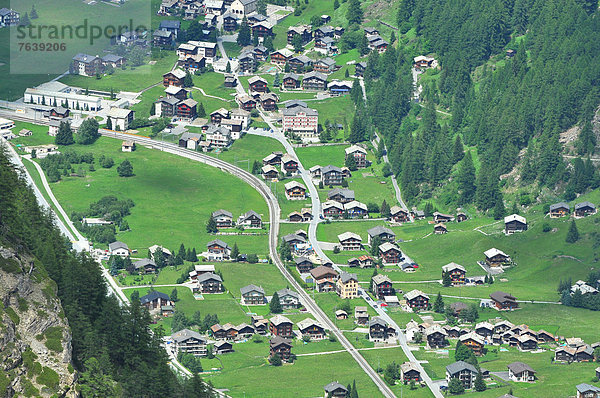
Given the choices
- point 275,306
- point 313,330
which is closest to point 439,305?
point 313,330

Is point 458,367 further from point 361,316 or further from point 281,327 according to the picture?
point 281,327

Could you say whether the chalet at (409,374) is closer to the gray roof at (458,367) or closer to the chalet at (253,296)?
the gray roof at (458,367)

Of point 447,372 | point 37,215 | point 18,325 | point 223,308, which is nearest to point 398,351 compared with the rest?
point 447,372

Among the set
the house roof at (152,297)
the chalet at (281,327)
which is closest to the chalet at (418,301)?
the chalet at (281,327)

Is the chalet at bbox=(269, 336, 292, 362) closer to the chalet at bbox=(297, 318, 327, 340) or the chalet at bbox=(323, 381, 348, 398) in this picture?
the chalet at bbox=(297, 318, 327, 340)

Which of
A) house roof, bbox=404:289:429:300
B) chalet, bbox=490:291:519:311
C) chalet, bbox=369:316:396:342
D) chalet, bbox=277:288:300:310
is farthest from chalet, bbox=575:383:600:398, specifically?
chalet, bbox=277:288:300:310

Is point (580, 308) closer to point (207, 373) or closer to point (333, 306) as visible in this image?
point (333, 306)
